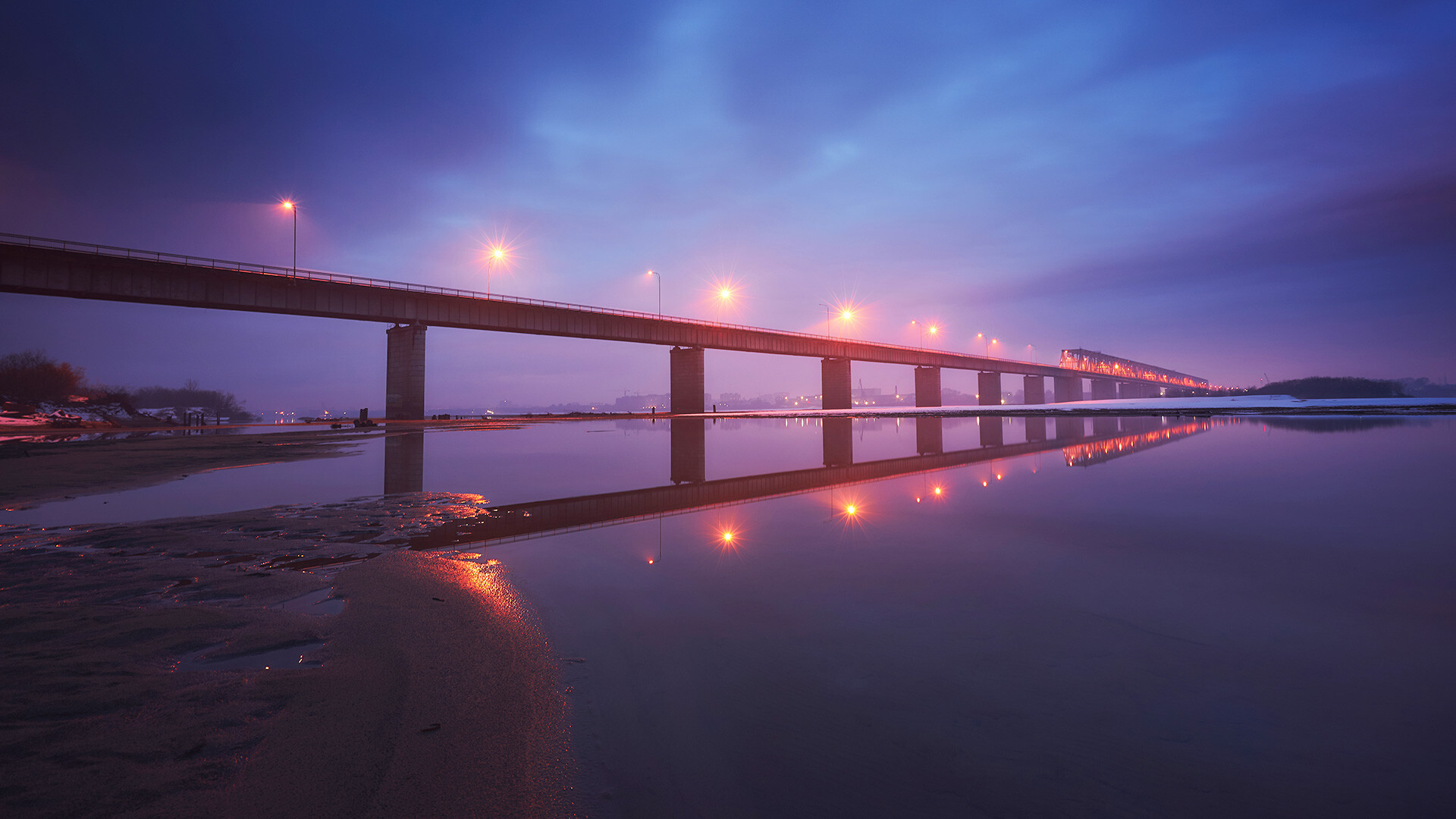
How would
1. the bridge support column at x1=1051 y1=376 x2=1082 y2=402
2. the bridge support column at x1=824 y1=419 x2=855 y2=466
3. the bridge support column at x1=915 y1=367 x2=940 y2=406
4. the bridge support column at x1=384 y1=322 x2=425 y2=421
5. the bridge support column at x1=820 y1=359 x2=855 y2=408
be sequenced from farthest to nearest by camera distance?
the bridge support column at x1=1051 y1=376 x2=1082 y2=402, the bridge support column at x1=915 y1=367 x2=940 y2=406, the bridge support column at x1=820 y1=359 x2=855 y2=408, the bridge support column at x1=384 y1=322 x2=425 y2=421, the bridge support column at x1=824 y1=419 x2=855 y2=466

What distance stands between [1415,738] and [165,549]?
1067 centimetres

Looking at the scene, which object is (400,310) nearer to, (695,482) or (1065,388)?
(695,482)

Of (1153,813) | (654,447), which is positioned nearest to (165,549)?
(1153,813)

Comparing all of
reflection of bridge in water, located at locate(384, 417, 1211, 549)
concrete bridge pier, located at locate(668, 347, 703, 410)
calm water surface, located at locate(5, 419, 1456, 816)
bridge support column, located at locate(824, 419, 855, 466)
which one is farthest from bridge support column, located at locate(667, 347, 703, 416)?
calm water surface, located at locate(5, 419, 1456, 816)

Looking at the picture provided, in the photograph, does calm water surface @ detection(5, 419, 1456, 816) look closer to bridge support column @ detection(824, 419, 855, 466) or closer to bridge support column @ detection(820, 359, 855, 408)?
bridge support column @ detection(824, 419, 855, 466)

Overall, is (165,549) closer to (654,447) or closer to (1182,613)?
(1182,613)

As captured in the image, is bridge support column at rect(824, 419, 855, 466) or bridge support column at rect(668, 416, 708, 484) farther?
bridge support column at rect(824, 419, 855, 466)

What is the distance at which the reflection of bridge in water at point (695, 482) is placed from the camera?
26.1 ft

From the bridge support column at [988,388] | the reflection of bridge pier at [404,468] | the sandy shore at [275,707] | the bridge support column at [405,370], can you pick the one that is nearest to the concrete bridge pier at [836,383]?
the bridge support column at [988,388]

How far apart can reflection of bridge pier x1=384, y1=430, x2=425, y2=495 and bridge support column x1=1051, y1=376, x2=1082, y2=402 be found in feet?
492

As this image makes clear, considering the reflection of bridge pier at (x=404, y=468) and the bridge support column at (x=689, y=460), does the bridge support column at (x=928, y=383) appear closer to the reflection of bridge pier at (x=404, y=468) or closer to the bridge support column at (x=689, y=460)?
the bridge support column at (x=689, y=460)

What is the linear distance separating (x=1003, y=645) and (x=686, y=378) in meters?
69.4

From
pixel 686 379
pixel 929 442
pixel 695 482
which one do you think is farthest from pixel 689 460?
pixel 686 379

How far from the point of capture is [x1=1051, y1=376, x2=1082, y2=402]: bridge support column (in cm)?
14200
